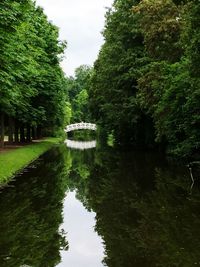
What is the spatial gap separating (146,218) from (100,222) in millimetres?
1401

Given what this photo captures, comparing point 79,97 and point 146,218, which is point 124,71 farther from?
point 79,97

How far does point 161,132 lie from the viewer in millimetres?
35906

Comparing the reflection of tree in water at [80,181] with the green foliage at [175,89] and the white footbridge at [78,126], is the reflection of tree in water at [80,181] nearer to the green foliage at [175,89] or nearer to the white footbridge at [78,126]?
the green foliage at [175,89]

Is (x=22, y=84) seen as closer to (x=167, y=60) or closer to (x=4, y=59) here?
(x=167, y=60)

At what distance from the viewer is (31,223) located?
1420 centimetres

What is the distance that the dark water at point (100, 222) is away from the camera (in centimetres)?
1085

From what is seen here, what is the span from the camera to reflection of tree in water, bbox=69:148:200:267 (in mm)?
10858

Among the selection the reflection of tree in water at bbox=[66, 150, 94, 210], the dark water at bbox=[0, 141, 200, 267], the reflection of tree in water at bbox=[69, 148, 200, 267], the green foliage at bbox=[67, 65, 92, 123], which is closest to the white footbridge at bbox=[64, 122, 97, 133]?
the green foliage at bbox=[67, 65, 92, 123]

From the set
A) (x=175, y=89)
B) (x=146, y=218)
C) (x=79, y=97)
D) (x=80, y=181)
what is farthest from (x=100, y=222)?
(x=79, y=97)

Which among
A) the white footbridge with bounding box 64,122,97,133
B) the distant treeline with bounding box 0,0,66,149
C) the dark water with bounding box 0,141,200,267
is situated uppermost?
the distant treeline with bounding box 0,0,66,149

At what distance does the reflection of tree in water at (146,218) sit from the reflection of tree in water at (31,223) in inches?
48.1

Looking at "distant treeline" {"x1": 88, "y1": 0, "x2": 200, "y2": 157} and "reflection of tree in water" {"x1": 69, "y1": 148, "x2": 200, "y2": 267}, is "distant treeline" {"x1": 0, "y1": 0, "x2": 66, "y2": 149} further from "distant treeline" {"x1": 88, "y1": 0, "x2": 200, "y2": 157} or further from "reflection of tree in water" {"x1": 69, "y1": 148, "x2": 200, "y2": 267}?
"reflection of tree in water" {"x1": 69, "y1": 148, "x2": 200, "y2": 267}

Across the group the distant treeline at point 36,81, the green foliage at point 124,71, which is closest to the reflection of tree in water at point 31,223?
the distant treeline at point 36,81

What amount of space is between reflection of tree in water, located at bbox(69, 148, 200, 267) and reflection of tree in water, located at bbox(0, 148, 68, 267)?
4.01 ft
